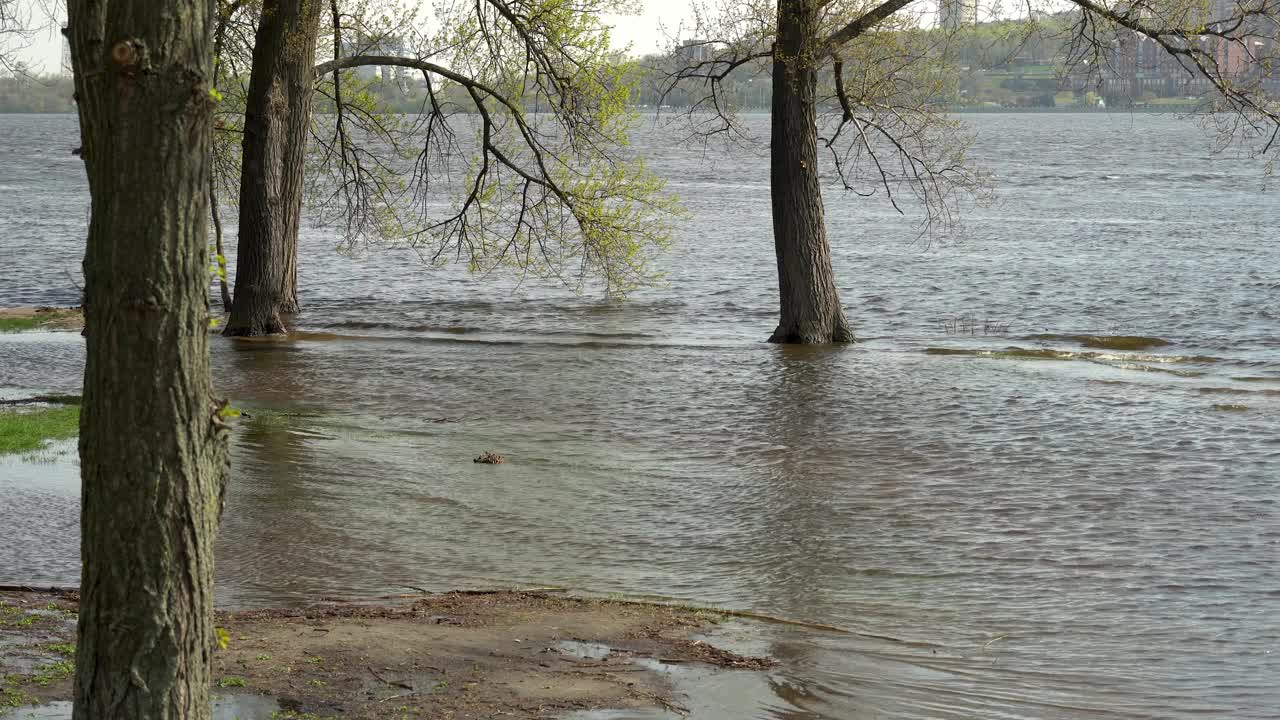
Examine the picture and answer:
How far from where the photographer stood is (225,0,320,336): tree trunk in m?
19.8

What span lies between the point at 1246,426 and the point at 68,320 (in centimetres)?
1936

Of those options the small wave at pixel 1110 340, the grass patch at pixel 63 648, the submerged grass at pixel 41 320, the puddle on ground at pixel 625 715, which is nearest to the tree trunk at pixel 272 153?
→ the submerged grass at pixel 41 320

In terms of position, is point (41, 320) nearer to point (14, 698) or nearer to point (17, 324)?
point (17, 324)

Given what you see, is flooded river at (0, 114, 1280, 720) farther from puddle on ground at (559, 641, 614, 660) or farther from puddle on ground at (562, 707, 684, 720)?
puddle on ground at (559, 641, 614, 660)

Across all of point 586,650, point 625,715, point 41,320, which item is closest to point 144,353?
point 625,715

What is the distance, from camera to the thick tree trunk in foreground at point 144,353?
164 inches

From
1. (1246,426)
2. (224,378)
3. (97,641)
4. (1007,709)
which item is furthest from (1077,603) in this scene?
(224,378)

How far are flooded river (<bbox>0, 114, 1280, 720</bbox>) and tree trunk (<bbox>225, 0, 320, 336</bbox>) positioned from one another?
1105 mm

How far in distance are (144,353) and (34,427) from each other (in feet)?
31.4

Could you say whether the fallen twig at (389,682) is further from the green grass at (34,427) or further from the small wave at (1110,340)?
the small wave at (1110,340)

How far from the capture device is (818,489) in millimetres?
11641

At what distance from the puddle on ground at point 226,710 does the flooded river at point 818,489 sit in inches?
76.1

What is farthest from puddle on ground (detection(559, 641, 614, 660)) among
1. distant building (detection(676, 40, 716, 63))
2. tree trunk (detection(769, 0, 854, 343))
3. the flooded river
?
distant building (detection(676, 40, 716, 63))

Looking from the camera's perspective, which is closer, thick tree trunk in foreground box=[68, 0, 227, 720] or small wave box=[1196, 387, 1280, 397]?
thick tree trunk in foreground box=[68, 0, 227, 720]
